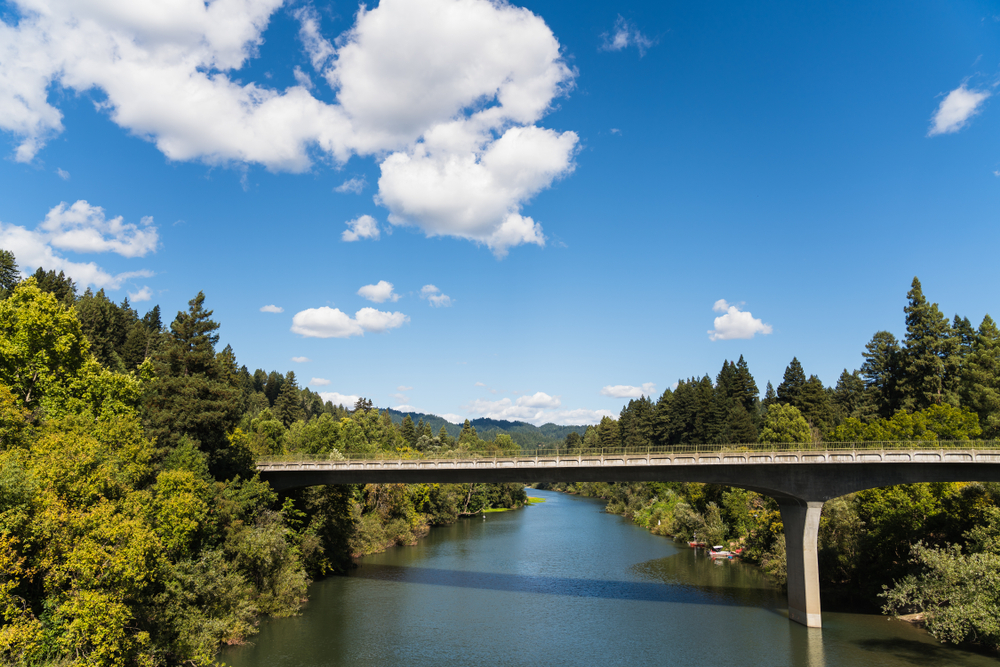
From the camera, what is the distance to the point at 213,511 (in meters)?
Result: 37.8

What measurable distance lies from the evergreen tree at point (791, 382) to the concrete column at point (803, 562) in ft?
206

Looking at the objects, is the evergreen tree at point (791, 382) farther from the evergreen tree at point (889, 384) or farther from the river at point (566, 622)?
the river at point (566, 622)

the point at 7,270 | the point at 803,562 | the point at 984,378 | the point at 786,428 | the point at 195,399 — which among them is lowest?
the point at 803,562

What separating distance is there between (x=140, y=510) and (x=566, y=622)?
2788 cm

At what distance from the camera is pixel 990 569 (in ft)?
102

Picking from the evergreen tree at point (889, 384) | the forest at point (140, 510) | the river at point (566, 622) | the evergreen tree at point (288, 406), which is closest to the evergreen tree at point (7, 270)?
the evergreen tree at point (288, 406)

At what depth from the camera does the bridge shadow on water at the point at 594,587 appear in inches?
1799

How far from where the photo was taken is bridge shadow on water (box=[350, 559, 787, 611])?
150ft

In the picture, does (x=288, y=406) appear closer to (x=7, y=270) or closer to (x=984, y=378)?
(x=7, y=270)

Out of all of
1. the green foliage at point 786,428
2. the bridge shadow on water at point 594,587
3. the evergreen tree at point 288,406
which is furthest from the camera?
the evergreen tree at point 288,406

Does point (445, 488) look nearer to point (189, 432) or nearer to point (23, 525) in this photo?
point (189, 432)

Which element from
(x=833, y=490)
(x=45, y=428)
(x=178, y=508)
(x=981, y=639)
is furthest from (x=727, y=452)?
(x=45, y=428)

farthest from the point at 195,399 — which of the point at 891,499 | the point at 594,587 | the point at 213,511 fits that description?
the point at 891,499

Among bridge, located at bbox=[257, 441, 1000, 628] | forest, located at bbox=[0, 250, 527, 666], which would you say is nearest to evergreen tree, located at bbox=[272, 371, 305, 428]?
forest, located at bbox=[0, 250, 527, 666]
